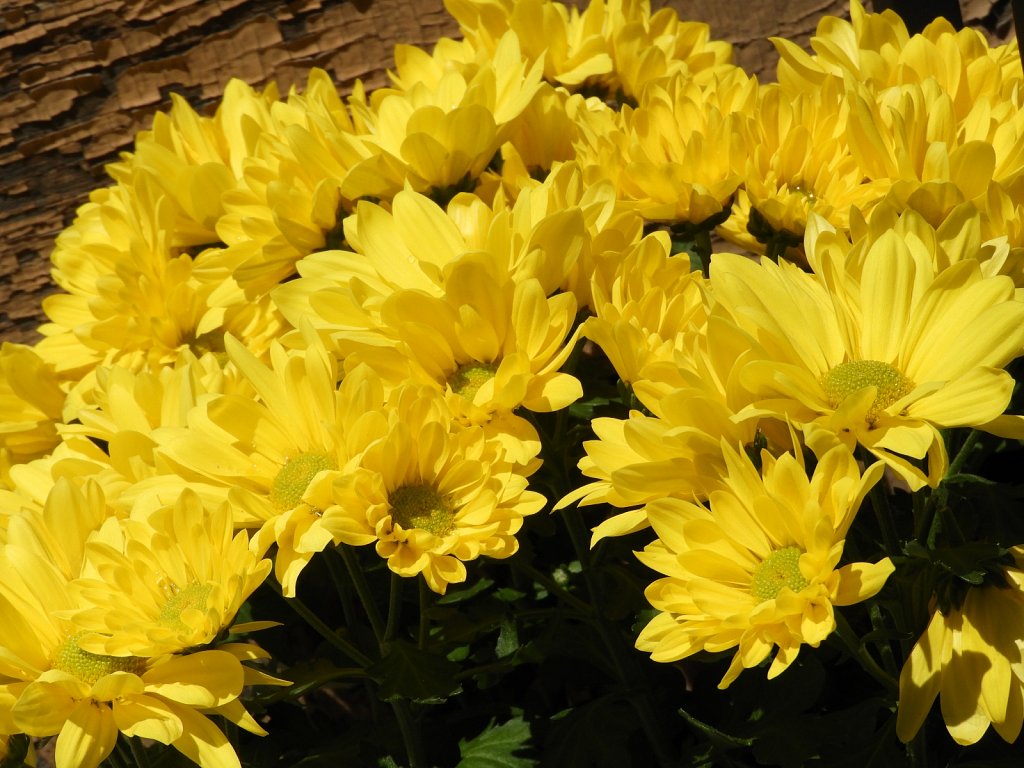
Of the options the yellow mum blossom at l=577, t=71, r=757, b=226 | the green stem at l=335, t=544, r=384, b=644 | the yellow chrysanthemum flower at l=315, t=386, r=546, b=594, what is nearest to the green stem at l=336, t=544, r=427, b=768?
the green stem at l=335, t=544, r=384, b=644

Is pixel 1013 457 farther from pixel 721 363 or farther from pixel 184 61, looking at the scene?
pixel 184 61

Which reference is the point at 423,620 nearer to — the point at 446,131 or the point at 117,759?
the point at 117,759

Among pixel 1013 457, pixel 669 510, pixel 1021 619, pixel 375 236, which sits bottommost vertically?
pixel 1013 457

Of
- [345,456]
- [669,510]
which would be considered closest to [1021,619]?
[669,510]

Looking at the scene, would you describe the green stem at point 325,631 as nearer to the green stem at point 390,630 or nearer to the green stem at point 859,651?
the green stem at point 390,630

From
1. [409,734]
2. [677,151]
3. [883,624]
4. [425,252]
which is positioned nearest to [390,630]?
[409,734]

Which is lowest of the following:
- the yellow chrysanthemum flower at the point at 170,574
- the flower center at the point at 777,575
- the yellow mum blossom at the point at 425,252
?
the flower center at the point at 777,575

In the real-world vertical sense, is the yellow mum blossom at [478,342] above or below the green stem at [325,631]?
above

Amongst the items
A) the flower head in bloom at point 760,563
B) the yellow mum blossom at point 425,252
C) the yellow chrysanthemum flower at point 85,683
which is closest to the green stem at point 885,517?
the flower head in bloom at point 760,563
